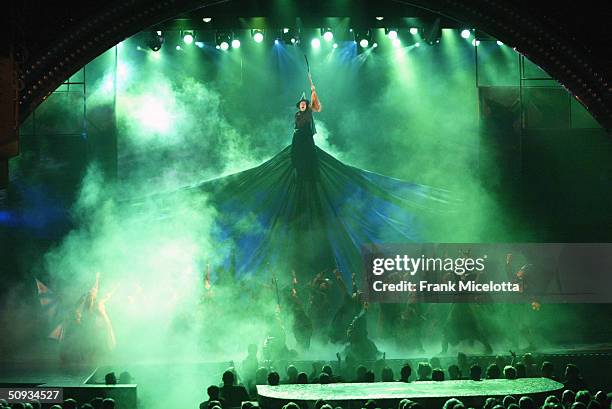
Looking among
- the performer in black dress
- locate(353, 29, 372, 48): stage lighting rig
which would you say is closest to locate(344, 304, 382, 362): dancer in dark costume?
the performer in black dress

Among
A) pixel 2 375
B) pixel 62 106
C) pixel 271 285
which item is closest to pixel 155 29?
pixel 62 106

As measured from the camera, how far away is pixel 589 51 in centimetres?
791

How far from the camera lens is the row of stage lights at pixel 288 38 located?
15.4 metres

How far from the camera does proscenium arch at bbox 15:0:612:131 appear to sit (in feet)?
23.4

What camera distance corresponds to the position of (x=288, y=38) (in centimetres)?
1562

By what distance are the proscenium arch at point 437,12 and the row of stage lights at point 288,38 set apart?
24.5ft

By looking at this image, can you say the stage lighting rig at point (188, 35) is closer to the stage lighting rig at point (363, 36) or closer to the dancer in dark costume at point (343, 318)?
the stage lighting rig at point (363, 36)

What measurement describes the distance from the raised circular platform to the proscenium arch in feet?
9.29

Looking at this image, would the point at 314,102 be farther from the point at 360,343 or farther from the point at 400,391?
the point at 400,391

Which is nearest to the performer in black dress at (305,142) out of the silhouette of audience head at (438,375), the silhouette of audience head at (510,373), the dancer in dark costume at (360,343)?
the dancer in dark costume at (360,343)

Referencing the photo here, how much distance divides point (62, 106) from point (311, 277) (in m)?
5.53

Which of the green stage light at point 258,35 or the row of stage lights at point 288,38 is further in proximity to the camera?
the green stage light at point 258,35

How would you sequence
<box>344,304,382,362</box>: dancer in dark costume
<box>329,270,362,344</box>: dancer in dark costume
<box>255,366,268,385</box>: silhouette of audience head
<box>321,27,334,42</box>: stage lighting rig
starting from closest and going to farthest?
1. <box>255,366,268,385</box>: silhouette of audience head
2. <box>344,304,382,362</box>: dancer in dark costume
3. <box>329,270,362,344</box>: dancer in dark costume
4. <box>321,27,334,42</box>: stage lighting rig

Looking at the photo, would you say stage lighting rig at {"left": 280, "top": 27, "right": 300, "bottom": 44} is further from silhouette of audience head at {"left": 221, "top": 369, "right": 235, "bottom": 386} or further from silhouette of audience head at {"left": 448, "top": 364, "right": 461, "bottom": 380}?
silhouette of audience head at {"left": 221, "top": 369, "right": 235, "bottom": 386}
